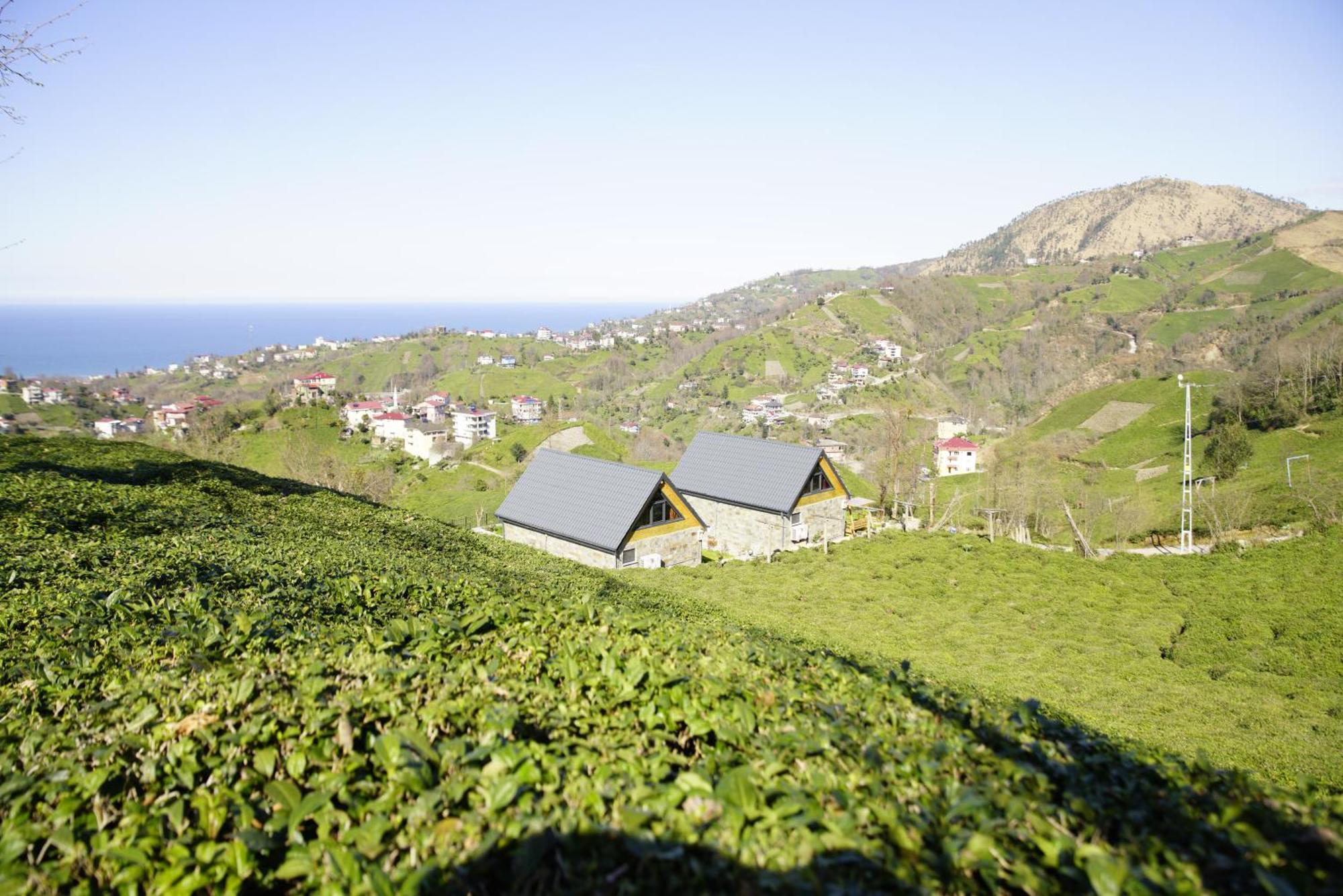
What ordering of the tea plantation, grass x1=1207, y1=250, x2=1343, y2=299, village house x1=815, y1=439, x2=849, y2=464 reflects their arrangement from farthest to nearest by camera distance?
1. grass x1=1207, y1=250, x2=1343, y2=299
2. village house x1=815, y1=439, x2=849, y2=464
3. the tea plantation

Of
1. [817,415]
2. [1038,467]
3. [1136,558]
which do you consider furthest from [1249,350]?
[1136,558]

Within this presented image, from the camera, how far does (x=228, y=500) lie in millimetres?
16078

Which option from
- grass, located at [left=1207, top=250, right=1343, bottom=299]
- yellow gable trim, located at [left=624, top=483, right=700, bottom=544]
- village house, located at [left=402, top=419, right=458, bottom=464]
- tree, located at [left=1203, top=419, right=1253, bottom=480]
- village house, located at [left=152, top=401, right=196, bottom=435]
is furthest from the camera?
grass, located at [left=1207, top=250, right=1343, bottom=299]

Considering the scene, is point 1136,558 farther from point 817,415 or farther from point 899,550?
point 817,415

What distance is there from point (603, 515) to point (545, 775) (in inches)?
890

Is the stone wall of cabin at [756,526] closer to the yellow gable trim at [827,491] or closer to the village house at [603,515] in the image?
the yellow gable trim at [827,491]

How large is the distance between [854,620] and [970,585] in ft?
17.7

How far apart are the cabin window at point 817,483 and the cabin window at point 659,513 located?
6.32 m

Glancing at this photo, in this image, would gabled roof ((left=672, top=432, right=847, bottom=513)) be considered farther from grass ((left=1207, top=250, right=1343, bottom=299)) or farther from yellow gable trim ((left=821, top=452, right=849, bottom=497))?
grass ((left=1207, top=250, right=1343, bottom=299))

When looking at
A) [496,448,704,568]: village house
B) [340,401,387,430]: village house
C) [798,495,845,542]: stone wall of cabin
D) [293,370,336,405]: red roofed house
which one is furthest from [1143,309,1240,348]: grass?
[293,370,336,405]: red roofed house

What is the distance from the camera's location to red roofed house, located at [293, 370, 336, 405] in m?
89.9

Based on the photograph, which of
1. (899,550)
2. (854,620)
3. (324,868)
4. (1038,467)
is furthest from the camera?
(1038,467)

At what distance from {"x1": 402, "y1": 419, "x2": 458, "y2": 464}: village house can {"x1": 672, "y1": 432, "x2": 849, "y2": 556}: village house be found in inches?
2076

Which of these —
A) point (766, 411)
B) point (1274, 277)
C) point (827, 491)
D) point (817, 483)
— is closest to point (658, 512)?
point (817, 483)
